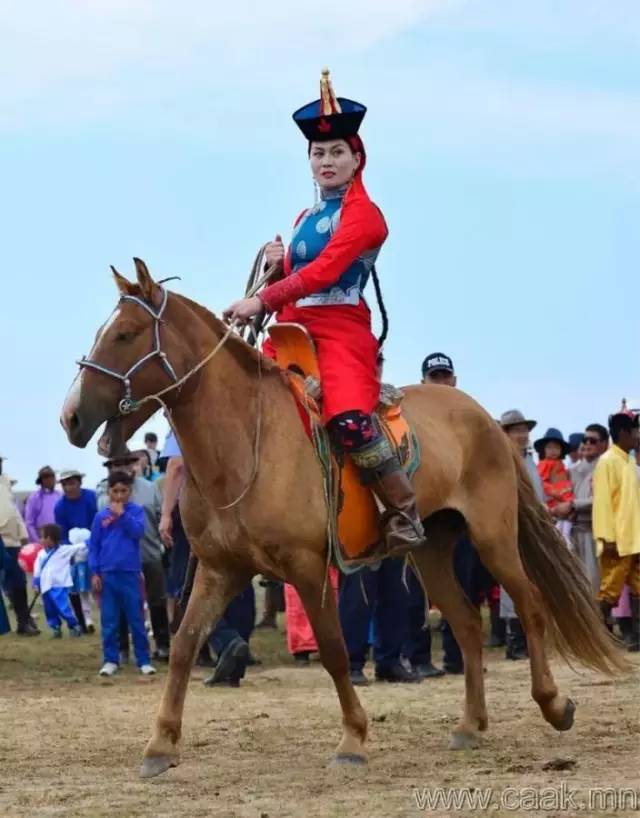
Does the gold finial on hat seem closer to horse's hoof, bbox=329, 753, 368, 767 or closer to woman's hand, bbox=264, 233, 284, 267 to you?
woman's hand, bbox=264, 233, 284, 267

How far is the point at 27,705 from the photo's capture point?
12.8 metres

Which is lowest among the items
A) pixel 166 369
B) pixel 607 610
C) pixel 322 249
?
pixel 607 610

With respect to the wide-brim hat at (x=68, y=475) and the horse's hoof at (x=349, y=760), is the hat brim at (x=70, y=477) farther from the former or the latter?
the horse's hoof at (x=349, y=760)

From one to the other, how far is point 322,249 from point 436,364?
14.9 ft

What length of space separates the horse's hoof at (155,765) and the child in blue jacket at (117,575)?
646 centimetres

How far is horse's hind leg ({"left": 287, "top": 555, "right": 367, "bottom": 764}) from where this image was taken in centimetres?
866

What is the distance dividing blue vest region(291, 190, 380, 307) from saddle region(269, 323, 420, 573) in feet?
0.81

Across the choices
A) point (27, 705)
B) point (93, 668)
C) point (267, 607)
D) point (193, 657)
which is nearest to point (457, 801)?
point (193, 657)

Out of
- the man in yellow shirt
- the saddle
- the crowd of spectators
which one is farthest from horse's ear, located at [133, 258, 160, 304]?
the man in yellow shirt

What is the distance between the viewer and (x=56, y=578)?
65.1 ft

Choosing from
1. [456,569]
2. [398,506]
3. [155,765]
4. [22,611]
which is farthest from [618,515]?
[155,765]

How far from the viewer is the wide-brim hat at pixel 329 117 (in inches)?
363

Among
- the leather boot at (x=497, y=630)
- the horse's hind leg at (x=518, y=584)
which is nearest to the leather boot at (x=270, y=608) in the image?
the leather boot at (x=497, y=630)

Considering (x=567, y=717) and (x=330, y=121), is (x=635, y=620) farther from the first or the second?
(x=330, y=121)
